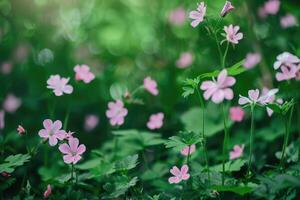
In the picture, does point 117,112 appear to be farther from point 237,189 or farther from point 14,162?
point 237,189

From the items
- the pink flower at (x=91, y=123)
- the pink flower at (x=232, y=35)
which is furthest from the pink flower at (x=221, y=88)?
the pink flower at (x=91, y=123)

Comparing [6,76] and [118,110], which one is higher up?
[6,76]

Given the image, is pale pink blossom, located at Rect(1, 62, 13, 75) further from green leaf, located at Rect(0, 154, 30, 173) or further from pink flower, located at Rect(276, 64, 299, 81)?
pink flower, located at Rect(276, 64, 299, 81)

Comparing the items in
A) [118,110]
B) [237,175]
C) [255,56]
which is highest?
[255,56]

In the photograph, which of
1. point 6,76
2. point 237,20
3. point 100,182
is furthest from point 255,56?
point 6,76

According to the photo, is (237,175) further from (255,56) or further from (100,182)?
(255,56)

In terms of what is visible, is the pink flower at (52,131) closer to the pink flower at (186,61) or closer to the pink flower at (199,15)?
the pink flower at (199,15)
